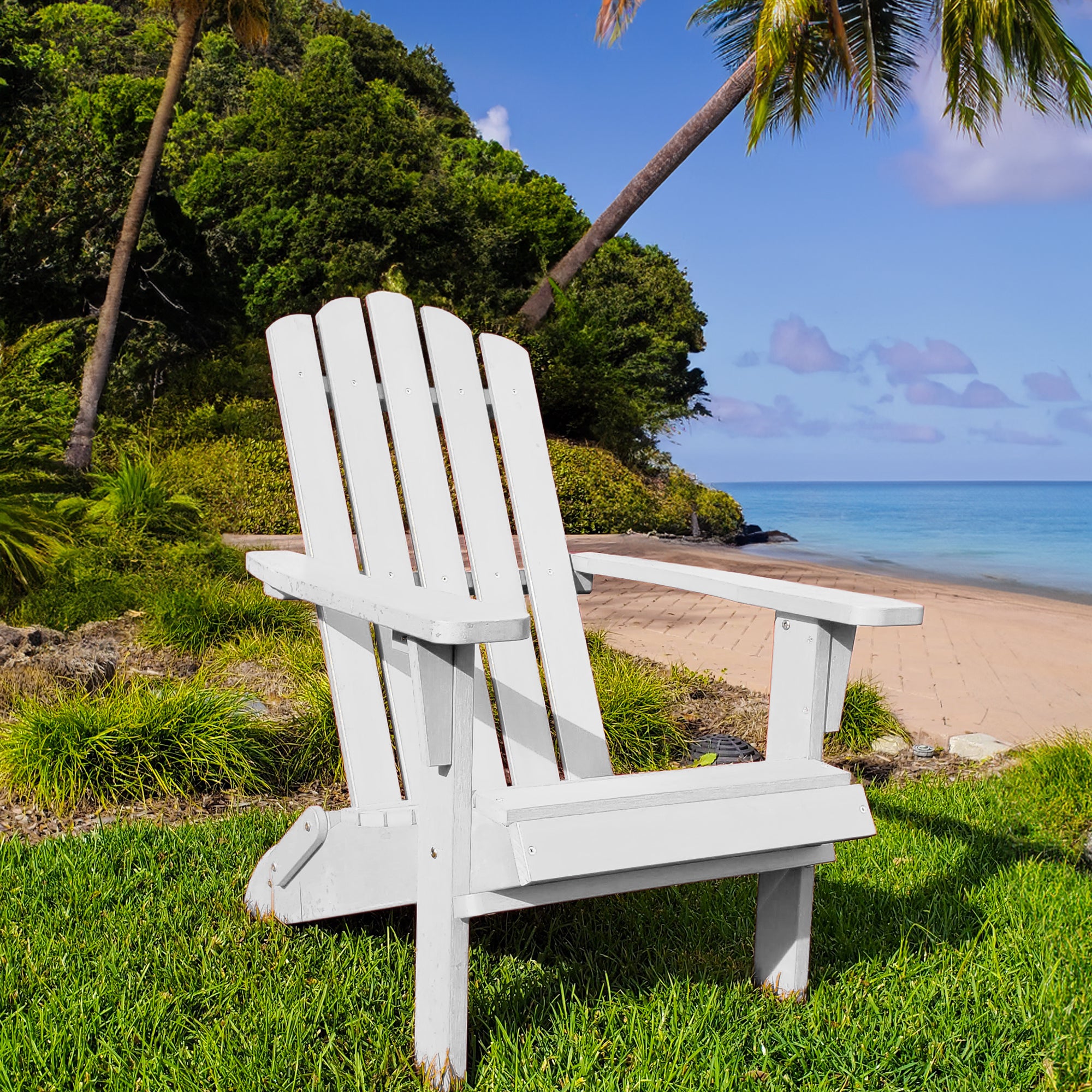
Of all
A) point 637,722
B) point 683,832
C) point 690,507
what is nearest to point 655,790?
point 683,832

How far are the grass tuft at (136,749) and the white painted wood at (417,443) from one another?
1.21 m

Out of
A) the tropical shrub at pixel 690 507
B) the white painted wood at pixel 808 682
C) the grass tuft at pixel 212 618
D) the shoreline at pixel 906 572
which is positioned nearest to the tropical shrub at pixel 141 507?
the grass tuft at pixel 212 618

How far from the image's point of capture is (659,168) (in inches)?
497

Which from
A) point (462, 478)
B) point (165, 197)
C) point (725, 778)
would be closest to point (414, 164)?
point (165, 197)

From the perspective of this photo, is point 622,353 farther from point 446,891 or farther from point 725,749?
point 446,891

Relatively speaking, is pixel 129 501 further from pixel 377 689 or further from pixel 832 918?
pixel 832 918

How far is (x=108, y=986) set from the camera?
5.74ft

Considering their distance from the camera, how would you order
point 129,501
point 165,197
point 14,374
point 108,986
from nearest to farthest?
point 108,986 → point 14,374 → point 129,501 → point 165,197

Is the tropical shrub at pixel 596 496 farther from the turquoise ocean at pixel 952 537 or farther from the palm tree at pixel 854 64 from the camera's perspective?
the palm tree at pixel 854 64

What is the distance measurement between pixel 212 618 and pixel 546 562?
110 inches

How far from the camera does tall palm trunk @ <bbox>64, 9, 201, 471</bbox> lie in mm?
10477

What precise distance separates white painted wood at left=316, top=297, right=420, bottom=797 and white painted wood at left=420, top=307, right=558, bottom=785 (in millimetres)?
164

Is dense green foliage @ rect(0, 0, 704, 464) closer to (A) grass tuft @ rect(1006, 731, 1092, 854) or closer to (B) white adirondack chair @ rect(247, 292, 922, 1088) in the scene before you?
(B) white adirondack chair @ rect(247, 292, 922, 1088)

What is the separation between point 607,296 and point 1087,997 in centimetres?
1802
